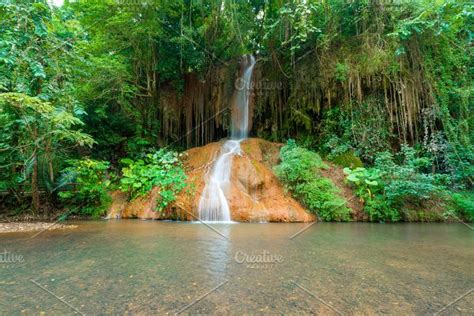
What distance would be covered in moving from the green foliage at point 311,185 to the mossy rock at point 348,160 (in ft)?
3.03

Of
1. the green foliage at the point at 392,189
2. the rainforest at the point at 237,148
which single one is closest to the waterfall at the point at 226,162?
the rainforest at the point at 237,148

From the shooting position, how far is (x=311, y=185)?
7051 mm

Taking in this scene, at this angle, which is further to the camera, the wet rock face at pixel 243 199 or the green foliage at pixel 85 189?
the green foliage at pixel 85 189

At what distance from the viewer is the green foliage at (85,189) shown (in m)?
7.17

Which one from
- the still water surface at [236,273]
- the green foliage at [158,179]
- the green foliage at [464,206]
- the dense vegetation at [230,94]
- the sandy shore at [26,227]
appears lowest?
the still water surface at [236,273]

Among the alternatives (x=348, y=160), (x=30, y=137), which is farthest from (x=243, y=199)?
(x=30, y=137)

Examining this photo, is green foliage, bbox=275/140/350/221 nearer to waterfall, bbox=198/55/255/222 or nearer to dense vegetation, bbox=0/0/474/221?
dense vegetation, bbox=0/0/474/221

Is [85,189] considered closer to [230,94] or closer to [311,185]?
[311,185]

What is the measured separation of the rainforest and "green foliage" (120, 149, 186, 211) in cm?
6

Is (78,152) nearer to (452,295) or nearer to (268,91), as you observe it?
(268,91)

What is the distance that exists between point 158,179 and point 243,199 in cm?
263

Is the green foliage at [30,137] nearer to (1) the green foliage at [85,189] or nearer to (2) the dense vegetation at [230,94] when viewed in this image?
(2) the dense vegetation at [230,94]

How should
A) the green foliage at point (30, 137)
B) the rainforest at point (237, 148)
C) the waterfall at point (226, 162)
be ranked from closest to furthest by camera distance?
1. the rainforest at point (237, 148)
2. the green foliage at point (30, 137)
3. the waterfall at point (226, 162)

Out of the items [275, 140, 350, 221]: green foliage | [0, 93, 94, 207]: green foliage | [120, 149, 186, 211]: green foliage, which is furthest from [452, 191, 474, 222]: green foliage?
[0, 93, 94, 207]: green foliage
